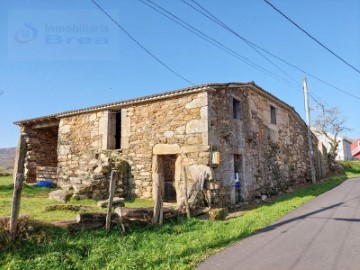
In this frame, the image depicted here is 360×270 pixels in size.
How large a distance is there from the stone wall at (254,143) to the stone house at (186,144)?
0.04m

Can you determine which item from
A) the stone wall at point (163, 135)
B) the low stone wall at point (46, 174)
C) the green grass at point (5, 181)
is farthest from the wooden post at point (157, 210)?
the green grass at point (5, 181)

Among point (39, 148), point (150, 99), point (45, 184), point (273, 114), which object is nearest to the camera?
point (150, 99)

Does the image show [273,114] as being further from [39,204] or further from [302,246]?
[39,204]

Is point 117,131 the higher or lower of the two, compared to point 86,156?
higher

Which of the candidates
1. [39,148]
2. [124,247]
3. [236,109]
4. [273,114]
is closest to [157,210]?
[124,247]

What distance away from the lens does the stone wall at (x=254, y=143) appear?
10.3 m

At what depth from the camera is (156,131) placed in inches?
429

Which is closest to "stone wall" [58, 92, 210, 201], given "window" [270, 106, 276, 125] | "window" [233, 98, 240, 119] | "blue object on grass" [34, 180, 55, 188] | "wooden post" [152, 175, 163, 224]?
"blue object on grass" [34, 180, 55, 188]

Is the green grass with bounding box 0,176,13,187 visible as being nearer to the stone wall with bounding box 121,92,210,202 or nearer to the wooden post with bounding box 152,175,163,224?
the stone wall with bounding box 121,92,210,202

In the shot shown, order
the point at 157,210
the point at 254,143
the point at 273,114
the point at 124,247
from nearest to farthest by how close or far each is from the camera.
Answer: the point at 124,247
the point at 157,210
the point at 254,143
the point at 273,114

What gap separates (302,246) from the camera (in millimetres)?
5363

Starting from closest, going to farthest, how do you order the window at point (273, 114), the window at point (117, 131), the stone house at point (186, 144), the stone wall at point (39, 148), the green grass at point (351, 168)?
1. the stone house at point (186, 144)
2. the window at point (117, 131)
3. the window at point (273, 114)
4. the stone wall at point (39, 148)
5. the green grass at point (351, 168)

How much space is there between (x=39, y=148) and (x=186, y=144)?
10.2 m

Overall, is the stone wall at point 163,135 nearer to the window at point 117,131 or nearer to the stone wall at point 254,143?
the stone wall at point 254,143
